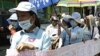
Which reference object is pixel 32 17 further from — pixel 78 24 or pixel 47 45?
pixel 78 24

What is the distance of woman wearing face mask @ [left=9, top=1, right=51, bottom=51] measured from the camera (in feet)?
14.2

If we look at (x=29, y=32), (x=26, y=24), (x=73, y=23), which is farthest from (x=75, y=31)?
(x=26, y=24)

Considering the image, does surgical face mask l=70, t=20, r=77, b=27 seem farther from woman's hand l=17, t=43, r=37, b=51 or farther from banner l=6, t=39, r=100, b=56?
woman's hand l=17, t=43, r=37, b=51

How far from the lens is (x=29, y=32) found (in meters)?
4.43

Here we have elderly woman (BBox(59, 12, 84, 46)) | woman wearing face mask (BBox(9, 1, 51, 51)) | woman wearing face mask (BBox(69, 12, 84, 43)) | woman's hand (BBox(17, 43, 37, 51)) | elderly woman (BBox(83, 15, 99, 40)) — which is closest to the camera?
woman's hand (BBox(17, 43, 37, 51))

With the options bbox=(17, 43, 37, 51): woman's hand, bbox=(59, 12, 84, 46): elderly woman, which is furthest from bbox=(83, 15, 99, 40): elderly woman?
bbox=(17, 43, 37, 51): woman's hand

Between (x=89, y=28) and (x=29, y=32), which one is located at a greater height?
(x=29, y=32)

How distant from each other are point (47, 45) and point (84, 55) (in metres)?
3.65

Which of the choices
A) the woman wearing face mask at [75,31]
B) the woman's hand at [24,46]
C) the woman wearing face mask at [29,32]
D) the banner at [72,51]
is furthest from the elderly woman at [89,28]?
the woman's hand at [24,46]

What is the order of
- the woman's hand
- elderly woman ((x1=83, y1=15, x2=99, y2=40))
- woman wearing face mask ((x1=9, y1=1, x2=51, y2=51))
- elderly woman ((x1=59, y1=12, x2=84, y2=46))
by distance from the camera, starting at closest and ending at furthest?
the woman's hand
woman wearing face mask ((x1=9, y1=1, x2=51, y2=51))
elderly woman ((x1=59, y1=12, x2=84, y2=46))
elderly woman ((x1=83, y1=15, x2=99, y2=40))

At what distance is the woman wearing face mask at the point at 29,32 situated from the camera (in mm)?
4316

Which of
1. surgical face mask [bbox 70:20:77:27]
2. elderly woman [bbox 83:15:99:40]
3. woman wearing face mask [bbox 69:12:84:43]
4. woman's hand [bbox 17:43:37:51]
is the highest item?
woman's hand [bbox 17:43:37:51]

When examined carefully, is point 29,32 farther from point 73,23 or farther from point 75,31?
point 73,23

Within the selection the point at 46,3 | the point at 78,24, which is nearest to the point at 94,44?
the point at 78,24
